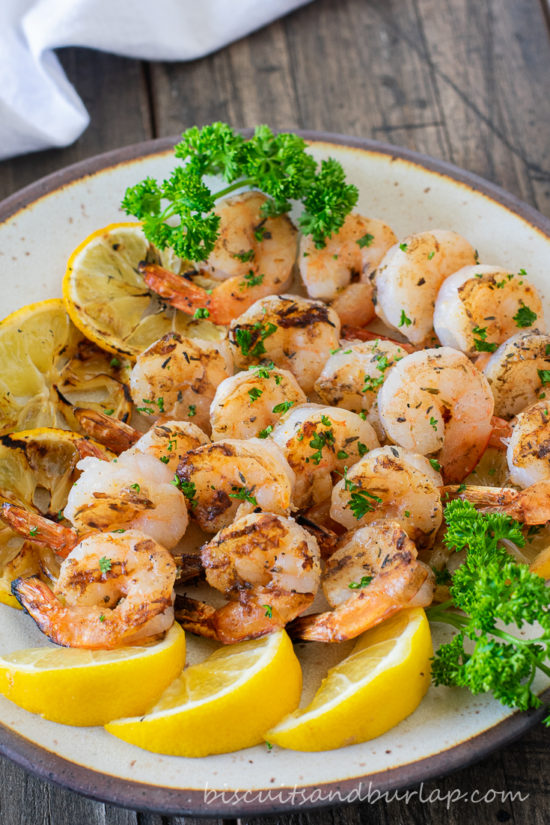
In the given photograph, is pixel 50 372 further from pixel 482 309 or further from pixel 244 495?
pixel 482 309

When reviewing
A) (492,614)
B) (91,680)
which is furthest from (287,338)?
(91,680)

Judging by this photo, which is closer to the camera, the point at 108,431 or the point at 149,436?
the point at 149,436

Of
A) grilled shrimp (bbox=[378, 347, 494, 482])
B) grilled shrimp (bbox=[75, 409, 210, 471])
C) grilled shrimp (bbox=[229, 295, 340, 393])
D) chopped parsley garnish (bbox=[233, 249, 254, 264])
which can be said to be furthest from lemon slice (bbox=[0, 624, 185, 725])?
chopped parsley garnish (bbox=[233, 249, 254, 264])

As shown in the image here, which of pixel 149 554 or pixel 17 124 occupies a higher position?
pixel 17 124

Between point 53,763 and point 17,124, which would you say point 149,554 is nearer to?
point 53,763

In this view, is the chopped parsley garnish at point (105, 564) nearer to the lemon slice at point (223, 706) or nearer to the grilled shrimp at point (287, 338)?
the lemon slice at point (223, 706)

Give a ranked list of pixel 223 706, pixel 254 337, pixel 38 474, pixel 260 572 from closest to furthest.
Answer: pixel 223 706
pixel 260 572
pixel 38 474
pixel 254 337

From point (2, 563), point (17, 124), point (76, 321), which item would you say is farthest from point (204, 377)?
point (17, 124)
